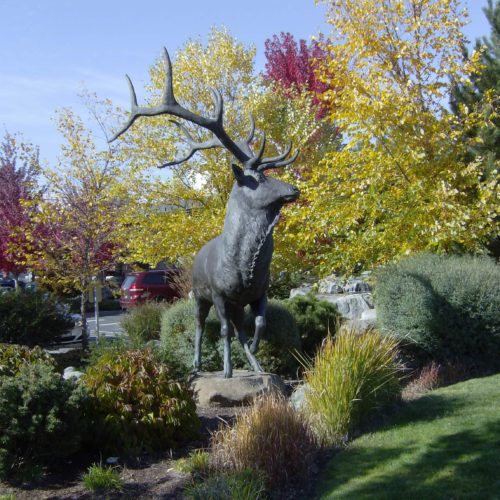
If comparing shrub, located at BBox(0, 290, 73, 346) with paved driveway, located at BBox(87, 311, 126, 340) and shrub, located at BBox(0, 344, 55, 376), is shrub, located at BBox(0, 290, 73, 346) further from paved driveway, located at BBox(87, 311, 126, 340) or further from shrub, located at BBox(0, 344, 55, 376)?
paved driveway, located at BBox(87, 311, 126, 340)

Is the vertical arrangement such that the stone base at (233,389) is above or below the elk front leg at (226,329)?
below

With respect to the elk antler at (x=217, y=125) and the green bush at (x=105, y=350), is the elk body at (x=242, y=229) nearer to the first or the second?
the elk antler at (x=217, y=125)

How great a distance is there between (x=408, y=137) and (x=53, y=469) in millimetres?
7356

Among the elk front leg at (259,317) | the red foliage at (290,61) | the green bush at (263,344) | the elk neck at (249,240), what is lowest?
the green bush at (263,344)

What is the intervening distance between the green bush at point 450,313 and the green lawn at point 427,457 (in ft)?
6.02

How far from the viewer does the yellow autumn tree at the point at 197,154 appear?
1320 cm

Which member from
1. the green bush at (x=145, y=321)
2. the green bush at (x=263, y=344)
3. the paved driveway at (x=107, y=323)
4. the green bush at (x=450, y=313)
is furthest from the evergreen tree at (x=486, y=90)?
the paved driveway at (x=107, y=323)

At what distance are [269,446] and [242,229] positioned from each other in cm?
249

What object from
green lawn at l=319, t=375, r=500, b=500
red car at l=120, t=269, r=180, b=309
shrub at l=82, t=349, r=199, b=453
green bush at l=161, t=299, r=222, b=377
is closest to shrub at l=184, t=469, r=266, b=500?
green lawn at l=319, t=375, r=500, b=500

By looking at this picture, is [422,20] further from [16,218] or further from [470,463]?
[16,218]

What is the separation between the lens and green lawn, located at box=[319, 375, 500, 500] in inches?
177

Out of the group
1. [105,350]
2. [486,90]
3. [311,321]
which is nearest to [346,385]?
[105,350]

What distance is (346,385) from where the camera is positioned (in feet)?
19.3

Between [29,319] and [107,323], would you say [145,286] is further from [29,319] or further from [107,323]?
[29,319]
